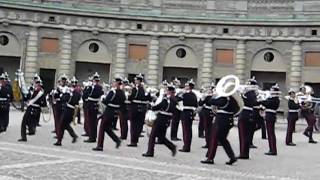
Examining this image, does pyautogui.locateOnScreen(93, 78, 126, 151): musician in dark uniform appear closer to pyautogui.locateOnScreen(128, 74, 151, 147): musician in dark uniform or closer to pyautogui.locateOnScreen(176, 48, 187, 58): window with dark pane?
pyautogui.locateOnScreen(128, 74, 151, 147): musician in dark uniform

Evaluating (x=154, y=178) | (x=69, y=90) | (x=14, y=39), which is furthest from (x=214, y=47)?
(x=154, y=178)

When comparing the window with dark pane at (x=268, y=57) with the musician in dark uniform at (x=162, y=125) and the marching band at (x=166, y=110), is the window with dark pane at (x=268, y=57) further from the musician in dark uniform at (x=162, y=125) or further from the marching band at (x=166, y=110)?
the musician in dark uniform at (x=162, y=125)

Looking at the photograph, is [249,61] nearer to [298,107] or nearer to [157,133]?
[298,107]

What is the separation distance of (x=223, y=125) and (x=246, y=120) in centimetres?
221

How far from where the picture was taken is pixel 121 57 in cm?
4222

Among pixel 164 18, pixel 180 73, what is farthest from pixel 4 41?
pixel 180 73

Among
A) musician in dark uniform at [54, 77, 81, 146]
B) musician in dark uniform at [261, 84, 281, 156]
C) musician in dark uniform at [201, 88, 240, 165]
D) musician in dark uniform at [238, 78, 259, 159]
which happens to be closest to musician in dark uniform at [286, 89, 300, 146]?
musician in dark uniform at [261, 84, 281, 156]

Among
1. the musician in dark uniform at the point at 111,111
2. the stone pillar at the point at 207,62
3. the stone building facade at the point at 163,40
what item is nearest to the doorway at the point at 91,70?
the stone building facade at the point at 163,40

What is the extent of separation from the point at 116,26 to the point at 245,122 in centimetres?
2885

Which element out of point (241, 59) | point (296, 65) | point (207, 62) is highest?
point (241, 59)

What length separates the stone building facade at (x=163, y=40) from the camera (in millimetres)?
40781

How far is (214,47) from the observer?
42250 millimetres

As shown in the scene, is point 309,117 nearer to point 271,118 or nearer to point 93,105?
point 271,118

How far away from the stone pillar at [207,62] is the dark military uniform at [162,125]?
93.2 feet
